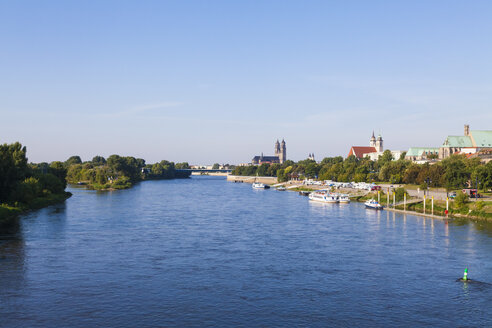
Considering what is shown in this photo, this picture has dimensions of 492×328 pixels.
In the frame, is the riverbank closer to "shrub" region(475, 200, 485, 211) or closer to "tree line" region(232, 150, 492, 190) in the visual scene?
"shrub" region(475, 200, 485, 211)

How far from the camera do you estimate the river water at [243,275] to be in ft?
96.6

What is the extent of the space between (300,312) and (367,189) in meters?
97.2

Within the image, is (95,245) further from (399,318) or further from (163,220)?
(399,318)

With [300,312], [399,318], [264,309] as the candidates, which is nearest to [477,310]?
[399,318]

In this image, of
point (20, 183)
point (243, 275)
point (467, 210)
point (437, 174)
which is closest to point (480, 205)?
point (467, 210)

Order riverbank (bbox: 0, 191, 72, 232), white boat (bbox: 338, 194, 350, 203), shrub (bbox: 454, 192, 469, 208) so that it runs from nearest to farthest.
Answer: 1. riverbank (bbox: 0, 191, 72, 232)
2. shrub (bbox: 454, 192, 469, 208)
3. white boat (bbox: 338, 194, 350, 203)

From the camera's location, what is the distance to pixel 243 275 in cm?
3841

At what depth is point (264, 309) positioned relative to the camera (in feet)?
100

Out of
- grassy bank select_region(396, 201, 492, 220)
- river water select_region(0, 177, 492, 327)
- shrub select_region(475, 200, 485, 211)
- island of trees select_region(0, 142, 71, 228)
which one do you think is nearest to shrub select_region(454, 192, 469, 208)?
grassy bank select_region(396, 201, 492, 220)

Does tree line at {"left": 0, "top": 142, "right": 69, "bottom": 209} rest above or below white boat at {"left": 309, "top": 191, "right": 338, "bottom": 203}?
above

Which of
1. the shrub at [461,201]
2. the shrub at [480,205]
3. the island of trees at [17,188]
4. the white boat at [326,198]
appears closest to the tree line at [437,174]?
the shrub at [461,201]

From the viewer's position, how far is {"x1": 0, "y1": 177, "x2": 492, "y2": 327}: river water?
96.6 ft

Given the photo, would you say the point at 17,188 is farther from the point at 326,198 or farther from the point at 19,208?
the point at 326,198

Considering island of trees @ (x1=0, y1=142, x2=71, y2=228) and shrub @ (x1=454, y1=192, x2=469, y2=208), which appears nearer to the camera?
island of trees @ (x1=0, y1=142, x2=71, y2=228)
